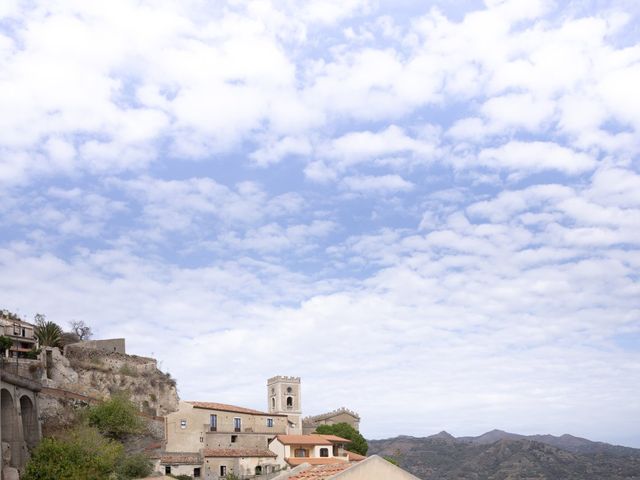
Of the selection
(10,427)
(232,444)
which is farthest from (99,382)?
(10,427)

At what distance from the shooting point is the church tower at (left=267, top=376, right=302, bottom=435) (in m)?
105

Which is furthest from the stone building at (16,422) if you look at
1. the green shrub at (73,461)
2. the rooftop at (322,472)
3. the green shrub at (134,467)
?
the rooftop at (322,472)

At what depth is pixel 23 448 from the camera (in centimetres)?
6844

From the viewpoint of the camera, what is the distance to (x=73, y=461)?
61688 millimetres

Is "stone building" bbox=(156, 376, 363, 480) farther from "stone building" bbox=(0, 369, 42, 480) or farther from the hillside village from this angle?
"stone building" bbox=(0, 369, 42, 480)

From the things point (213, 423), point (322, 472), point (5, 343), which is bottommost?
point (322, 472)

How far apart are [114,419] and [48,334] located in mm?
24397

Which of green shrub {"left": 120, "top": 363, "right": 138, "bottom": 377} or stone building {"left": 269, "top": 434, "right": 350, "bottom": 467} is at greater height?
green shrub {"left": 120, "top": 363, "right": 138, "bottom": 377}

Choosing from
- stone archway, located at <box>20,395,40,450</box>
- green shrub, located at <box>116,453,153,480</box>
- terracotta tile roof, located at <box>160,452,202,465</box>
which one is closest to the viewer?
green shrub, located at <box>116,453,153,480</box>

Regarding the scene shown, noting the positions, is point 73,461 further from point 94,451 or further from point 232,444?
point 232,444

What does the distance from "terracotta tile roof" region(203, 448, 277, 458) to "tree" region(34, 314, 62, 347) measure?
103 feet

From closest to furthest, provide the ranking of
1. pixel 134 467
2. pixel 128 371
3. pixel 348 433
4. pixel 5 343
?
pixel 134 467 < pixel 5 343 < pixel 348 433 < pixel 128 371

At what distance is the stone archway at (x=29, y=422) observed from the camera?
7275 centimetres

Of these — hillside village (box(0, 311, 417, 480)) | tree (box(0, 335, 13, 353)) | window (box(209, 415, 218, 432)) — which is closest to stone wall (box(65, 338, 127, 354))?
hillside village (box(0, 311, 417, 480))
